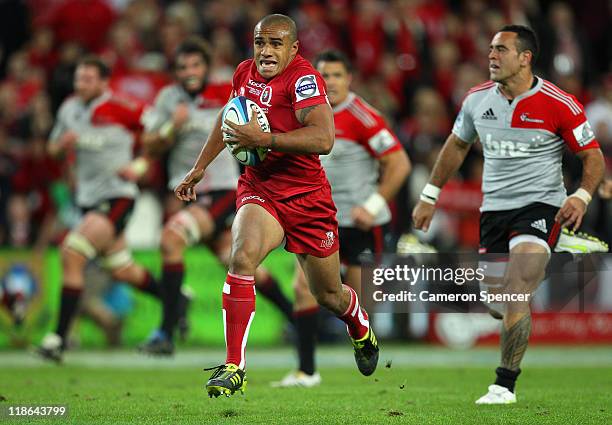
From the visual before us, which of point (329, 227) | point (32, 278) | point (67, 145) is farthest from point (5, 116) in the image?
point (329, 227)

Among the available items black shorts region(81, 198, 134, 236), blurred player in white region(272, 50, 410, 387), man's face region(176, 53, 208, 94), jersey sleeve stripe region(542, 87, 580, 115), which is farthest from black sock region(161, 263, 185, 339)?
jersey sleeve stripe region(542, 87, 580, 115)

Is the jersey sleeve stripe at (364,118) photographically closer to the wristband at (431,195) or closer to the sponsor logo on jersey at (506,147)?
the wristband at (431,195)

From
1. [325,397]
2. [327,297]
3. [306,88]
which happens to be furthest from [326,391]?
[306,88]

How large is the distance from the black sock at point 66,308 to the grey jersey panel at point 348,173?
11.1 ft

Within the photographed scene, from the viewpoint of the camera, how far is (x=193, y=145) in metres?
11.9

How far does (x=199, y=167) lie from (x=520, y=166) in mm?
2387

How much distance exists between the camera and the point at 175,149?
12.0 metres

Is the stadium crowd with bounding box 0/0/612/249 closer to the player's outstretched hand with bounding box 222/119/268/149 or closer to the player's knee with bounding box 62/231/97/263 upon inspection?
the player's knee with bounding box 62/231/97/263

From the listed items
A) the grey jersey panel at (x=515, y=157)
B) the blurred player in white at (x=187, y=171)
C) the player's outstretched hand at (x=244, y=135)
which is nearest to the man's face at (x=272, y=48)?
the player's outstretched hand at (x=244, y=135)

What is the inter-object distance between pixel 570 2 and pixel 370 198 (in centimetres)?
1210

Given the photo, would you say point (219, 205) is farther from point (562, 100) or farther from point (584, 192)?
point (584, 192)

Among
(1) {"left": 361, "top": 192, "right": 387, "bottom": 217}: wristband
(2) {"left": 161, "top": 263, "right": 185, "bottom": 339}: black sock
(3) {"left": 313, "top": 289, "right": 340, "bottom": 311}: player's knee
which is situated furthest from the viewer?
(2) {"left": 161, "top": 263, "right": 185, "bottom": 339}: black sock

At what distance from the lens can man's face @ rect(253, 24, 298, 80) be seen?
7328 millimetres

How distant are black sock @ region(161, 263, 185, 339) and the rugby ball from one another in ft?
14.9
